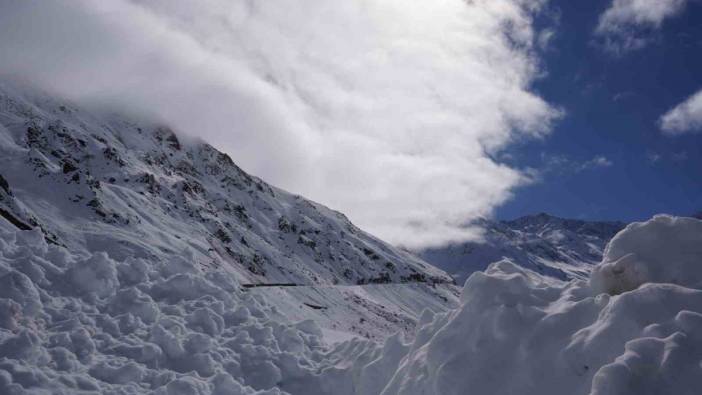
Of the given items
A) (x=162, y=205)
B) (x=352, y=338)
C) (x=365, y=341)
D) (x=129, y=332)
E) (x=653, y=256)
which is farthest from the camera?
(x=162, y=205)

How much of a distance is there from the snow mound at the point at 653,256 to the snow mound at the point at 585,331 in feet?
0.04

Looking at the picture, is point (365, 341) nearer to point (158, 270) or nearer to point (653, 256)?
point (158, 270)

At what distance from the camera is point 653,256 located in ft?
25.6

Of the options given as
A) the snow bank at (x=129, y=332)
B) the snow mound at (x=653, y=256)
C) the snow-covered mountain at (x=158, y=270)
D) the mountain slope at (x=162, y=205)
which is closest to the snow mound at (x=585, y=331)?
the snow mound at (x=653, y=256)

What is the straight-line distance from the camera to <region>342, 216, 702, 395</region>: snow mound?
233 inches

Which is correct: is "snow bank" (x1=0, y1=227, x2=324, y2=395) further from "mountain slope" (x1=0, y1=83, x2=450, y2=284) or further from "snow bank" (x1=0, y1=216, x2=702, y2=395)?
"mountain slope" (x1=0, y1=83, x2=450, y2=284)

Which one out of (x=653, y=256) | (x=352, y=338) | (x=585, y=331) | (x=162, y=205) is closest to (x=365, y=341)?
(x=352, y=338)

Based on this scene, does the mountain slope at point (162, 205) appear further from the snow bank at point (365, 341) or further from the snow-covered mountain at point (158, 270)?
the snow bank at point (365, 341)

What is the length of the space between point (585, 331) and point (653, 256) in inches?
73.8

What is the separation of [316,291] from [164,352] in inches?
1614

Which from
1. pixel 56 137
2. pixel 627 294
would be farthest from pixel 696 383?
pixel 56 137

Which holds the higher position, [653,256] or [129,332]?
[653,256]

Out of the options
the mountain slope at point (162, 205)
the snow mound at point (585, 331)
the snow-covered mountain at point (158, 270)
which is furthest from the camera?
the mountain slope at point (162, 205)

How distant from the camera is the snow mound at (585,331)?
5910 millimetres
